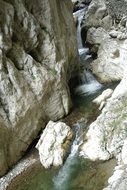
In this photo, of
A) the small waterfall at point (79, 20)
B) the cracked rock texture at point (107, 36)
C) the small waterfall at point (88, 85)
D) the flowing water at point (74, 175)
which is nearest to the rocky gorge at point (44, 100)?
the flowing water at point (74, 175)

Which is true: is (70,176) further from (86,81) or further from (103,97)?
(86,81)

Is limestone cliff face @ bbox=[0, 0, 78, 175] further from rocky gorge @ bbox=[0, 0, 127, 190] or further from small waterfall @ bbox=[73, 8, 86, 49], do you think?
small waterfall @ bbox=[73, 8, 86, 49]

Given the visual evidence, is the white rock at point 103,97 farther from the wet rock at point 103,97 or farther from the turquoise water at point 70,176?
the turquoise water at point 70,176

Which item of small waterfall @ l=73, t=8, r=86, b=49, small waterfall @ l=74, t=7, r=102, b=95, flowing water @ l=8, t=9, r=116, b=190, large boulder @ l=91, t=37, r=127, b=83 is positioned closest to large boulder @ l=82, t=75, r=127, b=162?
flowing water @ l=8, t=9, r=116, b=190

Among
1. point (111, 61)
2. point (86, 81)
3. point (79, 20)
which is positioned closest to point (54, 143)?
point (86, 81)

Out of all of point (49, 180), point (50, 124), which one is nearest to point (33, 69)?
point (50, 124)

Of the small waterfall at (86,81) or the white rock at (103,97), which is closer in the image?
the white rock at (103,97)

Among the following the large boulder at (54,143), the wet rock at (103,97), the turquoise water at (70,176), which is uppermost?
the large boulder at (54,143)

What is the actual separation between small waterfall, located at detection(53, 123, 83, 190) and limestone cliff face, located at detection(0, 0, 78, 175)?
9.43ft

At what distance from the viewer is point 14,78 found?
2022 centimetres

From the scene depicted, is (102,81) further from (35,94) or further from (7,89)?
(7,89)

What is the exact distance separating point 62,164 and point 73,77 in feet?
36.5

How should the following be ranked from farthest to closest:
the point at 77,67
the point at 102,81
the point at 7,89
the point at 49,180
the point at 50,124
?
1. the point at 77,67
2. the point at 102,81
3. the point at 50,124
4. the point at 7,89
5. the point at 49,180

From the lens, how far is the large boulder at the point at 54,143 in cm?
1908
